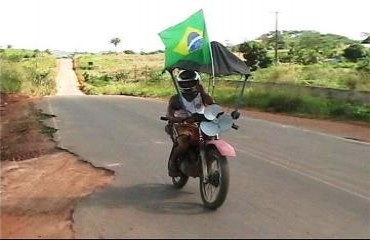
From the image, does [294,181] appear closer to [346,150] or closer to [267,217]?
[267,217]

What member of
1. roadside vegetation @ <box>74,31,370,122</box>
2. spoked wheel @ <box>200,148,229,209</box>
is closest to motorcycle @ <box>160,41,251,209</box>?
spoked wheel @ <box>200,148,229,209</box>

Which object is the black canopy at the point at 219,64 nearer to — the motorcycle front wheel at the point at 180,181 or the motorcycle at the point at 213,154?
the motorcycle at the point at 213,154

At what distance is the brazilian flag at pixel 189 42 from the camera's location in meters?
7.52

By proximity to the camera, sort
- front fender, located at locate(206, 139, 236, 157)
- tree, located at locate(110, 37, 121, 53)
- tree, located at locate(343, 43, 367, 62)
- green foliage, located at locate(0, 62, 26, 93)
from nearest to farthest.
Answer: front fender, located at locate(206, 139, 236, 157)
green foliage, located at locate(0, 62, 26, 93)
tree, located at locate(343, 43, 367, 62)
tree, located at locate(110, 37, 121, 53)

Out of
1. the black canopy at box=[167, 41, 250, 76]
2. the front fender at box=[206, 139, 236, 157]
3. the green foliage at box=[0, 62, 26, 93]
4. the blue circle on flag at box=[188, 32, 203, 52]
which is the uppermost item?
the blue circle on flag at box=[188, 32, 203, 52]

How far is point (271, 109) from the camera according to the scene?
86.4ft

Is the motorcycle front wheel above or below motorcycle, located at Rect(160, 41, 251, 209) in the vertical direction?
below

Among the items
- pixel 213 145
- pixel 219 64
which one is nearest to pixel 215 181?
pixel 213 145

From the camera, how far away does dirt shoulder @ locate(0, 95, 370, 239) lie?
665 centimetres

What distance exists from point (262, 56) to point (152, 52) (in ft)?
314

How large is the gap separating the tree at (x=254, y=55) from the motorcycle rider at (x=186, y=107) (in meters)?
46.2

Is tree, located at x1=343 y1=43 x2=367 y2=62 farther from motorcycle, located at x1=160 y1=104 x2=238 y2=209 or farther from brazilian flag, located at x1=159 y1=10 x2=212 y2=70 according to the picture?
motorcycle, located at x1=160 y1=104 x2=238 y2=209

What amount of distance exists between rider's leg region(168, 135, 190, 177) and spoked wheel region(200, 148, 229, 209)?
493 mm

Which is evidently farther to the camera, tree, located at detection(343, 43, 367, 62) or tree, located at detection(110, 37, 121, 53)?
tree, located at detection(110, 37, 121, 53)
